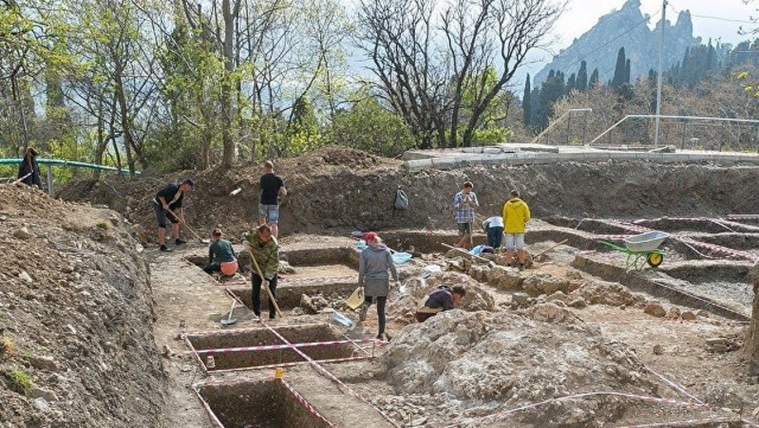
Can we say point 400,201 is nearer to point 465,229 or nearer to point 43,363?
point 465,229

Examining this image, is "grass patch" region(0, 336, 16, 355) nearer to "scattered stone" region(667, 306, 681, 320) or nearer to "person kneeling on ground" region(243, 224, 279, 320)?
"person kneeling on ground" region(243, 224, 279, 320)

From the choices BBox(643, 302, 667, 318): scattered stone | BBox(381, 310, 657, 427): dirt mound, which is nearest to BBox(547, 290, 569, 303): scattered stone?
BBox(643, 302, 667, 318): scattered stone

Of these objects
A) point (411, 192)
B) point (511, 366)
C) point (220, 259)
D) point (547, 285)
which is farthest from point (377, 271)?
point (411, 192)

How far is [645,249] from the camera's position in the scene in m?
13.6

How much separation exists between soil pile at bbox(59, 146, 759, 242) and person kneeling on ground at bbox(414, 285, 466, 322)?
304 inches

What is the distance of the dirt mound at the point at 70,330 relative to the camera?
4625mm

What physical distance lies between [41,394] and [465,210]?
38.6 ft

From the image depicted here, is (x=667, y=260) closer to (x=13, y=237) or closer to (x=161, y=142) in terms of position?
(x=13, y=237)

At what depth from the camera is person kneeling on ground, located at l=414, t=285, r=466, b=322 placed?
9906 millimetres

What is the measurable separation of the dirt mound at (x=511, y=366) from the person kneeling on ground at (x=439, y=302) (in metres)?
1.22

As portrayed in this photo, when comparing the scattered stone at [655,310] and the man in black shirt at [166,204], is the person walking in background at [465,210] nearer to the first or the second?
the scattered stone at [655,310]

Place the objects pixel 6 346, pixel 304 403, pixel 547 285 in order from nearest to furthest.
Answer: pixel 6 346 → pixel 304 403 → pixel 547 285

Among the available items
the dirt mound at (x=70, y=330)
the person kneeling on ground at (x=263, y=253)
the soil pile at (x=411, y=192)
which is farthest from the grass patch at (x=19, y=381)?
the soil pile at (x=411, y=192)

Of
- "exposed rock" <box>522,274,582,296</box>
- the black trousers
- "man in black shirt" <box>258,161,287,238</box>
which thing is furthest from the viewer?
"man in black shirt" <box>258,161,287,238</box>
